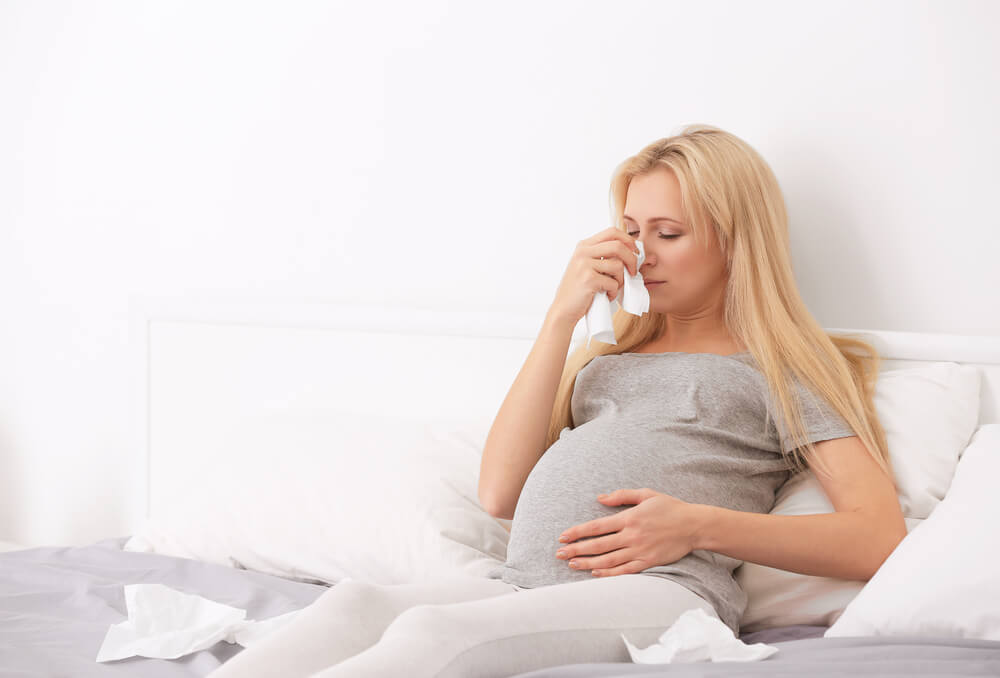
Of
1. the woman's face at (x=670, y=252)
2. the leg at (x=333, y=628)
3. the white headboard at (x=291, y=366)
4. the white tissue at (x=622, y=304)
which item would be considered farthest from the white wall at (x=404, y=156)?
the leg at (x=333, y=628)

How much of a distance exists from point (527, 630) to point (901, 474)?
60 centimetres

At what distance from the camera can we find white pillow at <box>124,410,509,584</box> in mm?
1361

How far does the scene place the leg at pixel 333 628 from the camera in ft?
2.72

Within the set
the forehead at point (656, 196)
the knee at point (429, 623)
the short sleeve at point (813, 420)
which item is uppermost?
the forehead at point (656, 196)

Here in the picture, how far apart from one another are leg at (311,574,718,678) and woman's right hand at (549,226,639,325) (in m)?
0.41

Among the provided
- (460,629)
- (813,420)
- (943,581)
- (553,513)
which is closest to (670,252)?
(813,420)

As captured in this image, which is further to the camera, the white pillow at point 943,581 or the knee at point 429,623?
the white pillow at point 943,581

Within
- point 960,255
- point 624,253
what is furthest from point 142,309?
point 960,255

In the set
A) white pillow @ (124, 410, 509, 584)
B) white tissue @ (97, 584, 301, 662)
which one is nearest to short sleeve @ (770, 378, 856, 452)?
white pillow @ (124, 410, 509, 584)

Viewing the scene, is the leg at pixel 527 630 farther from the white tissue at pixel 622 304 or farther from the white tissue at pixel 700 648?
the white tissue at pixel 622 304

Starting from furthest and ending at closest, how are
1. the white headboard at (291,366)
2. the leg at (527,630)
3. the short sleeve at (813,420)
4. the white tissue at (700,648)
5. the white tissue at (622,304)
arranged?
the white headboard at (291,366) < the white tissue at (622,304) < the short sleeve at (813,420) < the white tissue at (700,648) < the leg at (527,630)

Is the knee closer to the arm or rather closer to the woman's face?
the arm

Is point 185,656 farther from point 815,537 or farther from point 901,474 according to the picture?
point 901,474

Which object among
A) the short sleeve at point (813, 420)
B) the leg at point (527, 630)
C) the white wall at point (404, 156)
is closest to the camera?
the leg at point (527, 630)
